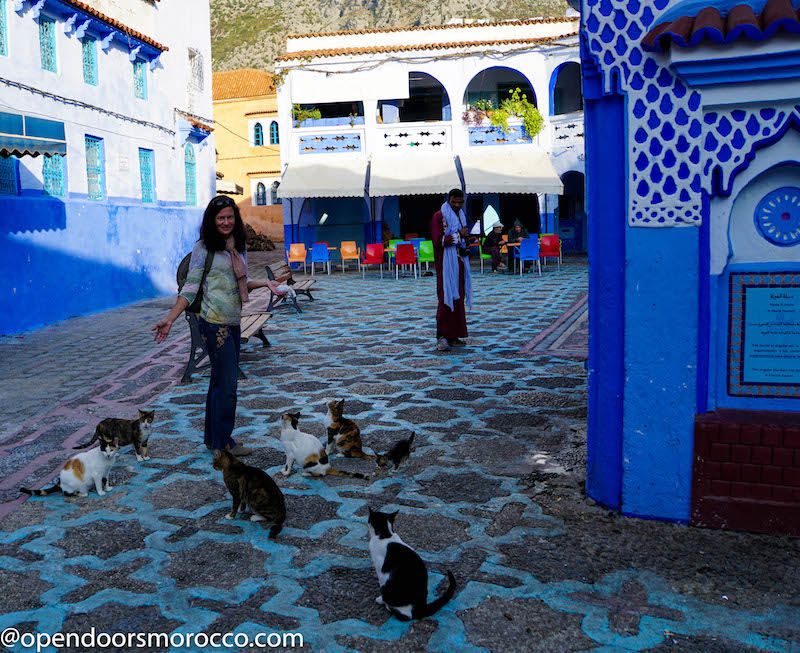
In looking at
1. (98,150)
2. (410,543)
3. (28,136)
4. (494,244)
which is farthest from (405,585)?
(494,244)

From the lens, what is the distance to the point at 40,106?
13.2 meters

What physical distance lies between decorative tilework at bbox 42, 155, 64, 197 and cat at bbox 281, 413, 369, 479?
33.8 ft

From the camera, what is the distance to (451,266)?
888 cm

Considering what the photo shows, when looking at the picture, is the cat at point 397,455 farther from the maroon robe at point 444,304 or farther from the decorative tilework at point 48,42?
the decorative tilework at point 48,42

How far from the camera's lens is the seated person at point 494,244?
20266mm

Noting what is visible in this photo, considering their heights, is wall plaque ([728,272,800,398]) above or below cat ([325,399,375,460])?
above

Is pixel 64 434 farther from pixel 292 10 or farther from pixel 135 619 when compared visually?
pixel 292 10

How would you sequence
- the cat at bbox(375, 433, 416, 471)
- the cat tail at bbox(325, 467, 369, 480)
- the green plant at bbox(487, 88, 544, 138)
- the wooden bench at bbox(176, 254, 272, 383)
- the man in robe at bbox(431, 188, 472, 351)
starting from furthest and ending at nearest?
the green plant at bbox(487, 88, 544, 138) → the man in robe at bbox(431, 188, 472, 351) → the wooden bench at bbox(176, 254, 272, 383) → the cat at bbox(375, 433, 416, 471) → the cat tail at bbox(325, 467, 369, 480)

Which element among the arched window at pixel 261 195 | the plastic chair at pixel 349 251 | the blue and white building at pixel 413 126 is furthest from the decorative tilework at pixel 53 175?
the arched window at pixel 261 195

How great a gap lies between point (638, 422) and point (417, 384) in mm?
3598

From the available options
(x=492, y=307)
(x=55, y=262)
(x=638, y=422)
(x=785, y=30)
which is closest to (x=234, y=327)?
(x=638, y=422)

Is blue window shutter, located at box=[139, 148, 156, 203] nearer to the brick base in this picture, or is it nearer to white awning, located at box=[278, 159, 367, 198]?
white awning, located at box=[278, 159, 367, 198]

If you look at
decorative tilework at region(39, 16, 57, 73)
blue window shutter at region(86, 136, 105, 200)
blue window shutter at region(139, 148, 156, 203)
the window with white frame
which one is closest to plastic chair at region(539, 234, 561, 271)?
blue window shutter at region(139, 148, 156, 203)

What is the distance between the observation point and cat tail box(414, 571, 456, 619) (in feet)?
10.6
